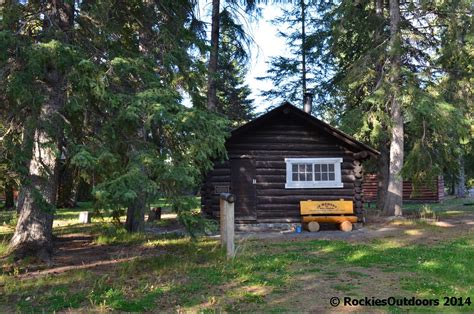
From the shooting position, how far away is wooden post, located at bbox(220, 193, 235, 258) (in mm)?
9234

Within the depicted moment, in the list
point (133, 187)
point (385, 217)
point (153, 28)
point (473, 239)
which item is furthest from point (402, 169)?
point (133, 187)

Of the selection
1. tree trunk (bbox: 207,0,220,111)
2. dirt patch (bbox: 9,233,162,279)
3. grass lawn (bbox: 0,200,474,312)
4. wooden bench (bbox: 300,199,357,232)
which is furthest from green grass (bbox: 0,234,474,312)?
tree trunk (bbox: 207,0,220,111)

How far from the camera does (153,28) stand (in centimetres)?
1121

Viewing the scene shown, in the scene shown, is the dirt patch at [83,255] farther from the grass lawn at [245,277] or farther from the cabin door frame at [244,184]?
the cabin door frame at [244,184]

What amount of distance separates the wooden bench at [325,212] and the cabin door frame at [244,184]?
1.82 metres

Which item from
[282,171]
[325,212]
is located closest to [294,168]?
[282,171]

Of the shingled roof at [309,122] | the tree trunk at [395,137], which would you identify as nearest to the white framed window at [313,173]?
the shingled roof at [309,122]

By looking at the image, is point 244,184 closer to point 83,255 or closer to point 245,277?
point 83,255

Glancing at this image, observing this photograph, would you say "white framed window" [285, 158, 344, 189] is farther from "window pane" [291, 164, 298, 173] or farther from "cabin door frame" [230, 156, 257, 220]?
"cabin door frame" [230, 156, 257, 220]

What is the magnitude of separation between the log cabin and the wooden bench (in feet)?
1.39

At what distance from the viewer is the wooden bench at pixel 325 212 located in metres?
14.6

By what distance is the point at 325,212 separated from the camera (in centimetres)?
1480

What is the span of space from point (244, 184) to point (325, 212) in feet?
10.1

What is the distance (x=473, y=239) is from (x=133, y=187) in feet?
33.1
